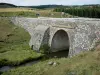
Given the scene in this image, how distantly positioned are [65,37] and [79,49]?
13.2 meters

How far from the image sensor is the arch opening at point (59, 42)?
40781 mm

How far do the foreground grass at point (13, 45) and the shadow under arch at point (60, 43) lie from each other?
4.45 m

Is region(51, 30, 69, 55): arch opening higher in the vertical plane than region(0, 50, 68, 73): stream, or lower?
higher

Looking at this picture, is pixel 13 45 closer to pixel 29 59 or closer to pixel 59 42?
pixel 59 42

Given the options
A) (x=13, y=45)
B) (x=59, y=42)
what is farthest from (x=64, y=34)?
(x=13, y=45)

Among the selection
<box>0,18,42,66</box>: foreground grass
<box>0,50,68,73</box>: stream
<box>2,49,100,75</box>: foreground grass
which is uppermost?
<box>2,49,100,75</box>: foreground grass

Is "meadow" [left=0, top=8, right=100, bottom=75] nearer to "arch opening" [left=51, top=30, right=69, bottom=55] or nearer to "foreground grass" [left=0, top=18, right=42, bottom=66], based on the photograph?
"foreground grass" [left=0, top=18, right=42, bottom=66]

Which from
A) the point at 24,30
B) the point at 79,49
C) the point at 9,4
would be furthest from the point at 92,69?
the point at 9,4

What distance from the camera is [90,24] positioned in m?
28.8

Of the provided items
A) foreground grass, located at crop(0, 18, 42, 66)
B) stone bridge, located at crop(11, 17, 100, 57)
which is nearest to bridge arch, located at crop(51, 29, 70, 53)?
stone bridge, located at crop(11, 17, 100, 57)

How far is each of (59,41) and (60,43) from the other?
1.81 ft

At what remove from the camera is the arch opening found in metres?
40.8

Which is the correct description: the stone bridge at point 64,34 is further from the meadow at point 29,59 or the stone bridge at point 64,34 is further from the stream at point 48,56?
the meadow at point 29,59

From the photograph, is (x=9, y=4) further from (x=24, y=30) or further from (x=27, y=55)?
(x=27, y=55)
